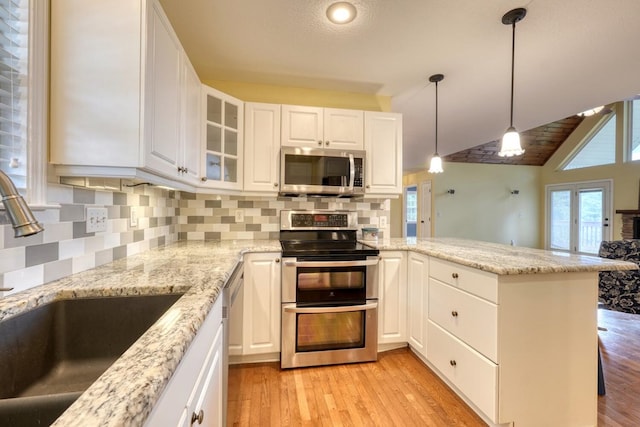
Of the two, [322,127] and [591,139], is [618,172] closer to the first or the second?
[591,139]

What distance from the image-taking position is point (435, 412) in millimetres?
1643

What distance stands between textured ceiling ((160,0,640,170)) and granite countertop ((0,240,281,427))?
4.77ft

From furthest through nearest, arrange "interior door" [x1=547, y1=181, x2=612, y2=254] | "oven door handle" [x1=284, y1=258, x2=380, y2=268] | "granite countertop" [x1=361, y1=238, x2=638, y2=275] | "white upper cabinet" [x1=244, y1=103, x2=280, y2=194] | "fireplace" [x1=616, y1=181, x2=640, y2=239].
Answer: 1. "interior door" [x1=547, y1=181, x2=612, y2=254]
2. "fireplace" [x1=616, y1=181, x2=640, y2=239]
3. "white upper cabinet" [x1=244, y1=103, x2=280, y2=194]
4. "oven door handle" [x1=284, y1=258, x2=380, y2=268]
5. "granite countertop" [x1=361, y1=238, x2=638, y2=275]

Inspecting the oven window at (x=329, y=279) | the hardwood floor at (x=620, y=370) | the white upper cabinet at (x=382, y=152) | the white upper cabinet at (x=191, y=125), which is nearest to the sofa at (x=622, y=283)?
the hardwood floor at (x=620, y=370)

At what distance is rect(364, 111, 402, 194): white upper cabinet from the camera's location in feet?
8.36

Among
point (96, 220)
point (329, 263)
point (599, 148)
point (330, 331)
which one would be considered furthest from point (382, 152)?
point (599, 148)

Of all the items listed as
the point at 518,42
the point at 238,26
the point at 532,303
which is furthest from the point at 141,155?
the point at 518,42

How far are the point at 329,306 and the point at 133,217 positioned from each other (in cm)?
140

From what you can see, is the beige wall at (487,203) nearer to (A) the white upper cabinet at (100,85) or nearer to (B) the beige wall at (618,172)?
(B) the beige wall at (618,172)

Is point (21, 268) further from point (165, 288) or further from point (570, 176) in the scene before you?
point (570, 176)

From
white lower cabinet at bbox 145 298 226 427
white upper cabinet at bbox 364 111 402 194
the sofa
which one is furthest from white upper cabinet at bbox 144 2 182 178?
the sofa

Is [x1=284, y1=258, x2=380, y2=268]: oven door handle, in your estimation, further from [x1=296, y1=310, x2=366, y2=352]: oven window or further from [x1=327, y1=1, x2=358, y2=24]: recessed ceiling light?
[x1=327, y1=1, x2=358, y2=24]: recessed ceiling light

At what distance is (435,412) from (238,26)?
2629 millimetres

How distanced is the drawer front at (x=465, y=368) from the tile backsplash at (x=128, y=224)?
1.15 meters
